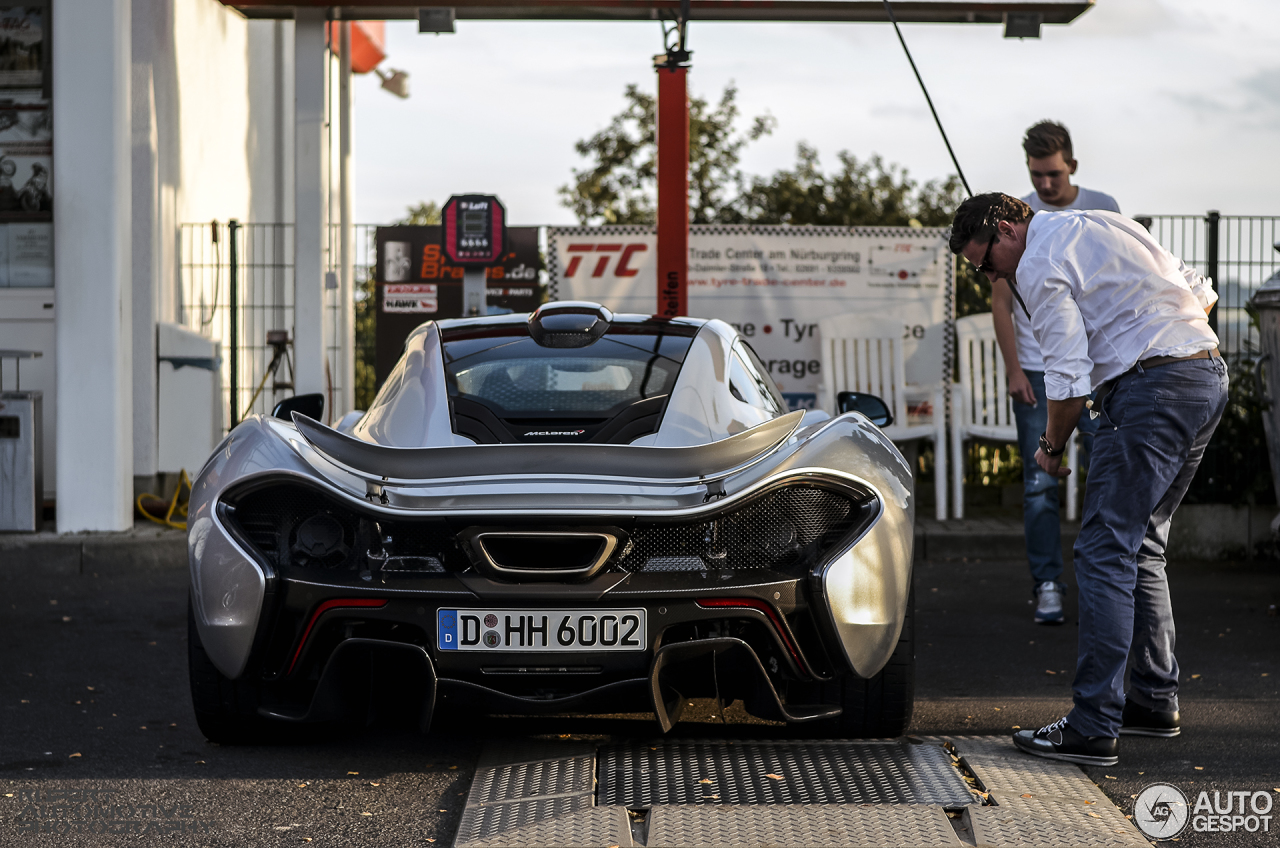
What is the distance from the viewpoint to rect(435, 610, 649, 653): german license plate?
3.38 metres

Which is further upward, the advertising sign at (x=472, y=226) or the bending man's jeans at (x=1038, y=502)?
the advertising sign at (x=472, y=226)

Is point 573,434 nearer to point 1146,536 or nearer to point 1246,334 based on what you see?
point 1146,536

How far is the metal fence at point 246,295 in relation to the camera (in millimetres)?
9688

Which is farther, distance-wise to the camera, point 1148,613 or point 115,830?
point 1148,613

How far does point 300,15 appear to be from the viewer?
9.41 m

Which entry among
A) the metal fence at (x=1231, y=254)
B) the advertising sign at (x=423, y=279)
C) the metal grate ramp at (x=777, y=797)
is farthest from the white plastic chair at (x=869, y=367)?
the metal grate ramp at (x=777, y=797)

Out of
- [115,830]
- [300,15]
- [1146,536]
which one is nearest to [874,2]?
[300,15]

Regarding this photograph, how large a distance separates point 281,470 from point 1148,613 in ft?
8.28

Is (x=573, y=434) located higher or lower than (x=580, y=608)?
higher

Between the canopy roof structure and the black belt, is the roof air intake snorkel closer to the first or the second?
the black belt

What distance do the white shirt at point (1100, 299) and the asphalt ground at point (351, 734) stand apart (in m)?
1.12

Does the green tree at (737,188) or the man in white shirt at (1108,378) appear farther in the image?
the green tree at (737,188)

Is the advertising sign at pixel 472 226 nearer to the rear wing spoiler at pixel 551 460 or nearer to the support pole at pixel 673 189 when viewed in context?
the support pole at pixel 673 189

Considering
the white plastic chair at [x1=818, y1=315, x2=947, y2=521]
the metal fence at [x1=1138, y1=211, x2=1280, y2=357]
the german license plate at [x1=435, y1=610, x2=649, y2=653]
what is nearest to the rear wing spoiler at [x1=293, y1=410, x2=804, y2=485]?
the german license plate at [x1=435, y1=610, x2=649, y2=653]
